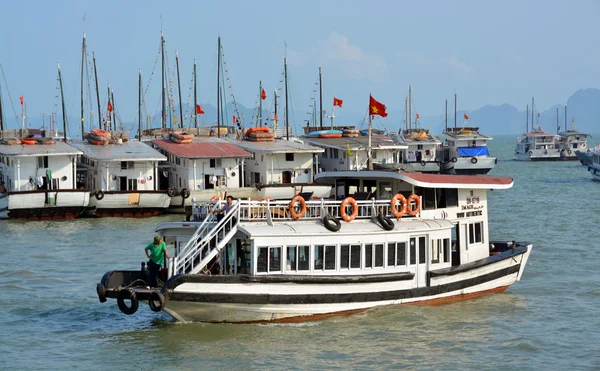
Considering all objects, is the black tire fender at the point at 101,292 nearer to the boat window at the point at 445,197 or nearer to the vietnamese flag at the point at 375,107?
the boat window at the point at 445,197

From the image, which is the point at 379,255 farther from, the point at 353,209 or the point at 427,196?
the point at 427,196

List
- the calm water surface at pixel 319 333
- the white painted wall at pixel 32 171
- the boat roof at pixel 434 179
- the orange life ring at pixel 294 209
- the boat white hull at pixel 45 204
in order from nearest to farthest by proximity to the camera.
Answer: the calm water surface at pixel 319 333, the orange life ring at pixel 294 209, the boat roof at pixel 434 179, the boat white hull at pixel 45 204, the white painted wall at pixel 32 171

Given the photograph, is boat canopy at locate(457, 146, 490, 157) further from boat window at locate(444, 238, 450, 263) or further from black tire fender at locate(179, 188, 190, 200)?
boat window at locate(444, 238, 450, 263)

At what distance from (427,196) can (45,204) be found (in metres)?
25.5

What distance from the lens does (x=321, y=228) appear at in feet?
72.1

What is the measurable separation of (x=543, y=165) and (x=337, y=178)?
82117mm

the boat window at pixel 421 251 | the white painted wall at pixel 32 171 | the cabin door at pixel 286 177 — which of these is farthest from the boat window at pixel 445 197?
the cabin door at pixel 286 177

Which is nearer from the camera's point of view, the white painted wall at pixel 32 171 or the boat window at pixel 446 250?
the boat window at pixel 446 250

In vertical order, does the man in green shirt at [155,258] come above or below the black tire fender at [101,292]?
above

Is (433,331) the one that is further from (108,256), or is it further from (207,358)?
(108,256)

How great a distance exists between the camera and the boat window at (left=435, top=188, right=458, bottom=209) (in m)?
25.2

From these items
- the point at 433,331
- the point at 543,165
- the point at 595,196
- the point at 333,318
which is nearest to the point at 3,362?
the point at 333,318

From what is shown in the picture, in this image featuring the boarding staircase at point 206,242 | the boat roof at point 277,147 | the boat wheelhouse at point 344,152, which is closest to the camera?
the boarding staircase at point 206,242

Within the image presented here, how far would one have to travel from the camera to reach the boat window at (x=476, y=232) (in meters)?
25.7
